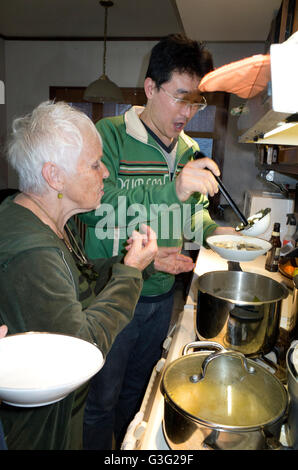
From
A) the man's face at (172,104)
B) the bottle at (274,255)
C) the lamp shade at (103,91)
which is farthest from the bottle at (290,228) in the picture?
the lamp shade at (103,91)

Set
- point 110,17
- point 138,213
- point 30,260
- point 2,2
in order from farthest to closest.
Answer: point 110,17 < point 2,2 < point 138,213 < point 30,260

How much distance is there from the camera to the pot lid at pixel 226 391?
0.74 metres

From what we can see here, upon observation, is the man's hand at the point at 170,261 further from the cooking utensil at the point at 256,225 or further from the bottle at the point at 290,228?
the bottle at the point at 290,228

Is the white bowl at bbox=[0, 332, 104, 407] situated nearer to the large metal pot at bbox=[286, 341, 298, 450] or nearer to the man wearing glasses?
the large metal pot at bbox=[286, 341, 298, 450]

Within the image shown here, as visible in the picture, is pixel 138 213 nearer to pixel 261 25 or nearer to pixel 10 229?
pixel 10 229

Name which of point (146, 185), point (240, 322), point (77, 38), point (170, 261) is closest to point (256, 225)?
point (170, 261)

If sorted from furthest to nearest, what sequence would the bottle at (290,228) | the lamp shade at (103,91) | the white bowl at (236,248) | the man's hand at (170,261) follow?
the lamp shade at (103,91) < the bottle at (290,228) < the white bowl at (236,248) < the man's hand at (170,261)

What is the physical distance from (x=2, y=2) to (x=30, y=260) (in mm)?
4101

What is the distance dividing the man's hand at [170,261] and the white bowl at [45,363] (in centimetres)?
95

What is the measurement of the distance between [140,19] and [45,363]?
14.7 ft

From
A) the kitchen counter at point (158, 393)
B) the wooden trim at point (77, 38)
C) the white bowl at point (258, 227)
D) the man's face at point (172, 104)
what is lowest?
the kitchen counter at point (158, 393)

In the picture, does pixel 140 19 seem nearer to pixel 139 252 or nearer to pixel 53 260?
pixel 139 252
